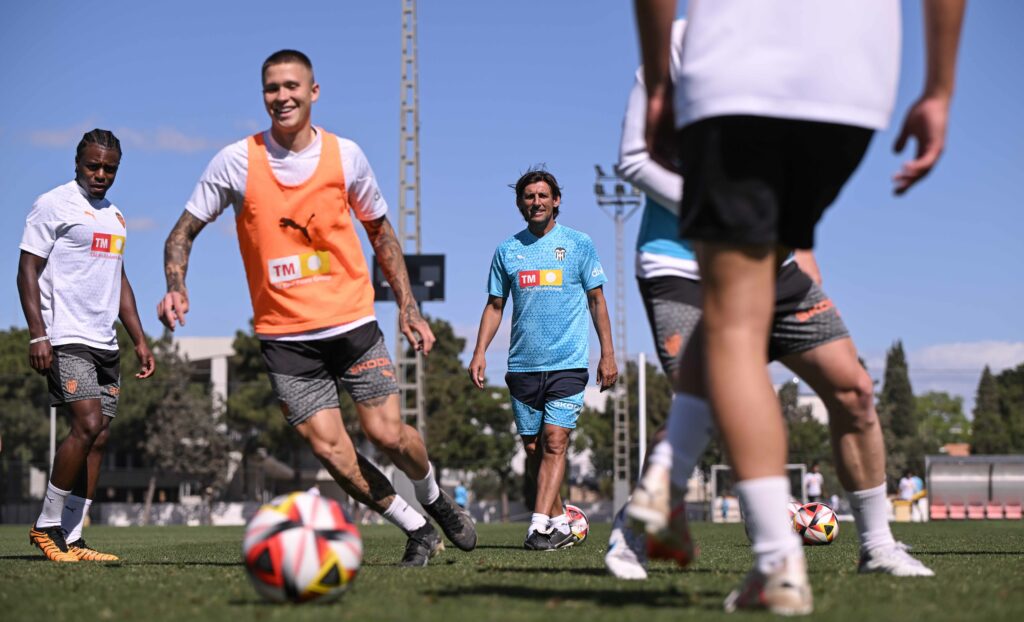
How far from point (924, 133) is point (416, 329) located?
317 centimetres

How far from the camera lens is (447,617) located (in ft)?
12.4

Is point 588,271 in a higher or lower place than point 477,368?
higher

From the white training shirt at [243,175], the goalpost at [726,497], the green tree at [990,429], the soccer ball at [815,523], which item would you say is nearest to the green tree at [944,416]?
the green tree at [990,429]

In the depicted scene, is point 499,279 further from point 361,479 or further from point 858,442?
point 858,442

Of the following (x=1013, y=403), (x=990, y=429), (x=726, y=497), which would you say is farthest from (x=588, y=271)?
(x=1013, y=403)

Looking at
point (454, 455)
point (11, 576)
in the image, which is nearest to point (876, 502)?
point (11, 576)

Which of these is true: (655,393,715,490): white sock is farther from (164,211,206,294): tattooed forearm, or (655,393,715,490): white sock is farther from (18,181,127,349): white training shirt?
(18,181,127,349): white training shirt

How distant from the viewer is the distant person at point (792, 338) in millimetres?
4965

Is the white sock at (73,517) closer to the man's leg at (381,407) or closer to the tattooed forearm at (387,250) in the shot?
the man's leg at (381,407)

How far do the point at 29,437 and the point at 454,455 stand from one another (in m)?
22.7

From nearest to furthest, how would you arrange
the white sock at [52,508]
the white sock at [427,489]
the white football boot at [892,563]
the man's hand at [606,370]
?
the white football boot at [892,563]
the white sock at [427,489]
the white sock at [52,508]
the man's hand at [606,370]

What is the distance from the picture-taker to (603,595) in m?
4.46

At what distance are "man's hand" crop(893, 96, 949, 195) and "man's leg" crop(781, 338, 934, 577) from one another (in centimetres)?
135

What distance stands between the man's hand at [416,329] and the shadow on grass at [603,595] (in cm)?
151
